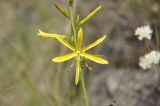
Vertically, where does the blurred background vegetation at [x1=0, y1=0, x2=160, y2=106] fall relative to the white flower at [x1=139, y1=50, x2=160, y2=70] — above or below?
above

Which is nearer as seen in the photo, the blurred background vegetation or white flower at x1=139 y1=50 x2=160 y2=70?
white flower at x1=139 y1=50 x2=160 y2=70

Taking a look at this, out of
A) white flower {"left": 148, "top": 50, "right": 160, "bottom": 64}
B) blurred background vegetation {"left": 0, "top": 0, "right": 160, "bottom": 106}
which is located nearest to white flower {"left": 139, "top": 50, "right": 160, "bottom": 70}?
white flower {"left": 148, "top": 50, "right": 160, "bottom": 64}

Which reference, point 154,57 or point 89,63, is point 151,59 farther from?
point 89,63

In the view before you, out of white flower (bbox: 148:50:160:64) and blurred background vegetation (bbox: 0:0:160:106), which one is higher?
blurred background vegetation (bbox: 0:0:160:106)

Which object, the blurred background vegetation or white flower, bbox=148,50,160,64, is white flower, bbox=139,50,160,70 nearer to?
white flower, bbox=148,50,160,64

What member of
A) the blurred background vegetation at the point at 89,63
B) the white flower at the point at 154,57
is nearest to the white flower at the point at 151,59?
the white flower at the point at 154,57

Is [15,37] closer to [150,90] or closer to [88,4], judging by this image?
[88,4]

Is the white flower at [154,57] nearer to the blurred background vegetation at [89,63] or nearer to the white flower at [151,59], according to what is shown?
the white flower at [151,59]

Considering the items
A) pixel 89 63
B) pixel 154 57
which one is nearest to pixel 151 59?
pixel 154 57
